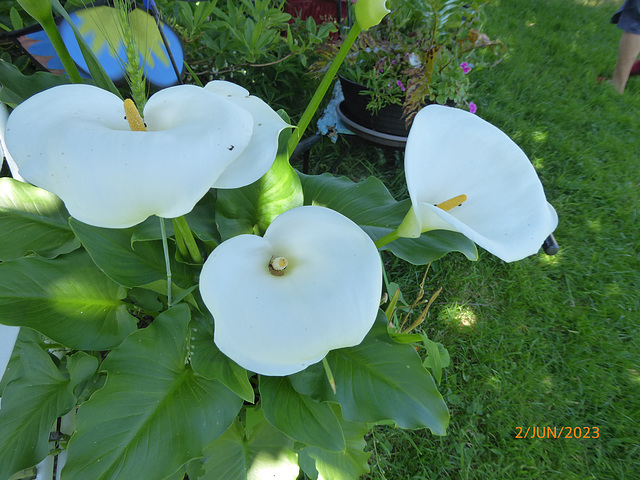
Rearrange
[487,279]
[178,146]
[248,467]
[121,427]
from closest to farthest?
[178,146], [121,427], [248,467], [487,279]

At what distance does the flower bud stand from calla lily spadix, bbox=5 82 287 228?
0.18m

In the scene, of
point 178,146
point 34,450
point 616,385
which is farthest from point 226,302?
point 616,385

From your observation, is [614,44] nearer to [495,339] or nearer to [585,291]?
[585,291]

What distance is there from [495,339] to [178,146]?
1143 mm

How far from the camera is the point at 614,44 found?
2.58m

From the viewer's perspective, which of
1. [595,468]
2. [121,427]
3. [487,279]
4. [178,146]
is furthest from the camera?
[487,279]

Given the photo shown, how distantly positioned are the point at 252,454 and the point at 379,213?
467 mm

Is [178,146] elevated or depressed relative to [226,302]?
elevated

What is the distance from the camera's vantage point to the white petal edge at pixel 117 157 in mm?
303

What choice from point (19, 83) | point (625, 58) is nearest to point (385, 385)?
point (19, 83)

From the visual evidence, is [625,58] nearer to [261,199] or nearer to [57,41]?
[261,199]

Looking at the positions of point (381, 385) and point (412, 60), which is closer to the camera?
point (381, 385)

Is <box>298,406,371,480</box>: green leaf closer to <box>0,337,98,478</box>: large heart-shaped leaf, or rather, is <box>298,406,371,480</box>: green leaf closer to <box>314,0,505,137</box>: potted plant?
<box>0,337,98,478</box>: large heart-shaped leaf

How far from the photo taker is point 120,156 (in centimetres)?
30
